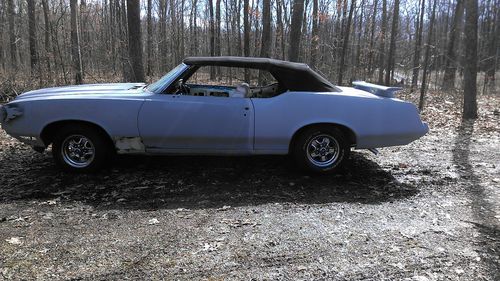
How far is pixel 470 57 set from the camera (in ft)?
32.4

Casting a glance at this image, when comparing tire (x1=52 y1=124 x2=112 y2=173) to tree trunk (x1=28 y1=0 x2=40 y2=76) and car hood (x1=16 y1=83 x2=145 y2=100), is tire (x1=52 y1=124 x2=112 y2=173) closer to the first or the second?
car hood (x1=16 y1=83 x2=145 y2=100)

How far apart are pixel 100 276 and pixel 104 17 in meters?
29.3

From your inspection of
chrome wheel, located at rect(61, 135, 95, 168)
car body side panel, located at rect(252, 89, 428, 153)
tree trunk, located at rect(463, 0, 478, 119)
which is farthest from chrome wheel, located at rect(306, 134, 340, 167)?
tree trunk, located at rect(463, 0, 478, 119)

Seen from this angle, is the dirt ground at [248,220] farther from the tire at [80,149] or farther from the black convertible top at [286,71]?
the black convertible top at [286,71]

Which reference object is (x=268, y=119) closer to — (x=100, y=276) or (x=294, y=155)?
(x=294, y=155)

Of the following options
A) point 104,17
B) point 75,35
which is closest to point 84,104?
point 75,35

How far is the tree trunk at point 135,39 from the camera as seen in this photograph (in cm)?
1005

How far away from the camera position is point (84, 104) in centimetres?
495

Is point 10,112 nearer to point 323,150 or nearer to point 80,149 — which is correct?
point 80,149

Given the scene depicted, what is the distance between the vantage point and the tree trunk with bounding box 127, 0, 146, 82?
33.0ft

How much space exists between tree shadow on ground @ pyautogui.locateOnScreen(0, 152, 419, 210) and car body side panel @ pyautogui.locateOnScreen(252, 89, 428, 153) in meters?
0.47

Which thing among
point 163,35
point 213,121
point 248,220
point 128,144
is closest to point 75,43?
point 163,35

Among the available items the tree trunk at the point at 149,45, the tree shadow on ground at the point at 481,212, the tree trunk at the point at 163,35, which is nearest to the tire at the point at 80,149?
the tree shadow on ground at the point at 481,212

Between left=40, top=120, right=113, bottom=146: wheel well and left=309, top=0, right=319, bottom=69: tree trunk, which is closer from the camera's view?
left=40, top=120, right=113, bottom=146: wheel well
